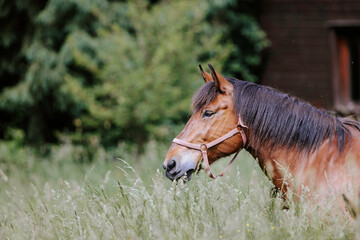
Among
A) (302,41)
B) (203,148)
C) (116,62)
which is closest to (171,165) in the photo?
(203,148)

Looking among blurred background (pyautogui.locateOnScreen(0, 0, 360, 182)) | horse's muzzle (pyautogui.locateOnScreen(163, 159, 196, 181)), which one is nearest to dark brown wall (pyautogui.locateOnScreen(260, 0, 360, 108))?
blurred background (pyautogui.locateOnScreen(0, 0, 360, 182))

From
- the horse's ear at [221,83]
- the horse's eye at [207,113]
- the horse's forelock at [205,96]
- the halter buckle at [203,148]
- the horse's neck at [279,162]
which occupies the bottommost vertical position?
the horse's neck at [279,162]

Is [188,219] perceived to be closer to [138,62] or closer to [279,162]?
[279,162]

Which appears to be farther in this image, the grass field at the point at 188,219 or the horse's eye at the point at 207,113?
the horse's eye at the point at 207,113

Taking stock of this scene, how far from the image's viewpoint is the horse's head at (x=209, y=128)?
366 cm

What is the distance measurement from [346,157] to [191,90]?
25.4 ft

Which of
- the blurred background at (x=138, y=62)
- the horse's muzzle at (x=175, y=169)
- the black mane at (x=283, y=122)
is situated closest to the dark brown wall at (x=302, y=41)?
the blurred background at (x=138, y=62)

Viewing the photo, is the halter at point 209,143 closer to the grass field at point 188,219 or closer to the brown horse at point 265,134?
the brown horse at point 265,134

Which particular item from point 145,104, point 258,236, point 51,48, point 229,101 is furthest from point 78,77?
point 258,236

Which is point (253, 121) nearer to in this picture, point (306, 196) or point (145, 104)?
point (306, 196)

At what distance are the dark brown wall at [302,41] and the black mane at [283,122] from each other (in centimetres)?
948

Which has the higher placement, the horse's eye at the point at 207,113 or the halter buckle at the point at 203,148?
the horse's eye at the point at 207,113

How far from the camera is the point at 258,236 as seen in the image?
10.2 ft

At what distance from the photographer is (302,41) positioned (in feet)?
43.3
